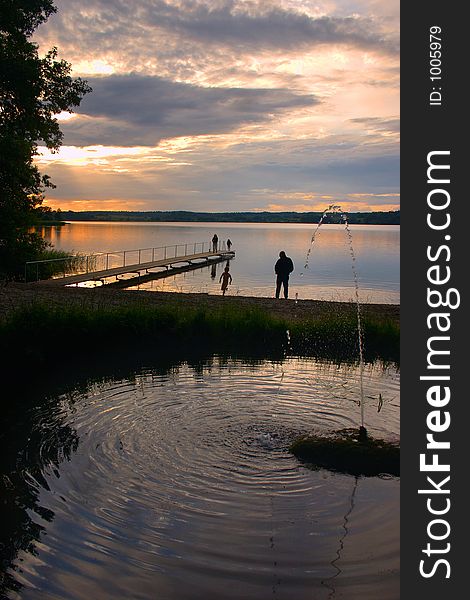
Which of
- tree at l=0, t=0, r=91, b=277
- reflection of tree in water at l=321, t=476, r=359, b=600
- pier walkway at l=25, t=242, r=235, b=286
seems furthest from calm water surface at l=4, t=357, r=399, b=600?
pier walkway at l=25, t=242, r=235, b=286

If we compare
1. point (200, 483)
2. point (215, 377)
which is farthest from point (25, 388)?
point (200, 483)

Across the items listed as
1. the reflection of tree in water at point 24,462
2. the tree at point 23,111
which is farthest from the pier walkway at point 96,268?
the reflection of tree in water at point 24,462

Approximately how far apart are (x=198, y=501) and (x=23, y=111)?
1197 centimetres

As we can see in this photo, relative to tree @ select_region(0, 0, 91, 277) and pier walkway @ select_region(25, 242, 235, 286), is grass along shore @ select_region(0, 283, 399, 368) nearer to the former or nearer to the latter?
tree @ select_region(0, 0, 91, 277)

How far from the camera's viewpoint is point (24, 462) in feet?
24.7

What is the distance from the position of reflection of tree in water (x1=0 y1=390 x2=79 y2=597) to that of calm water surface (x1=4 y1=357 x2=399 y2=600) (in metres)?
0.03

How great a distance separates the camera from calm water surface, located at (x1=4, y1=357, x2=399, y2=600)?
17.1 ft

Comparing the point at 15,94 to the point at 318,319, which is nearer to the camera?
the point at 15,94

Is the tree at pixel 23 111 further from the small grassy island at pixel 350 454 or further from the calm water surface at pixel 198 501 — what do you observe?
the small grassy island at pixel 350 454


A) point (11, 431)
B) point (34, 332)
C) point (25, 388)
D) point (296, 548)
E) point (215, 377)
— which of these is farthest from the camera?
point (34, 332)

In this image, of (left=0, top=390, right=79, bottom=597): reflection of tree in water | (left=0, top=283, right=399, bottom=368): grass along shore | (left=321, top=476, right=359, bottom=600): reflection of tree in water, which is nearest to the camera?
(left=321, top=476, right=359, bottom=600): reflection of tree in water

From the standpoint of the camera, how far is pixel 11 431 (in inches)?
338

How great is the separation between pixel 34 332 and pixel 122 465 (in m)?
6.57

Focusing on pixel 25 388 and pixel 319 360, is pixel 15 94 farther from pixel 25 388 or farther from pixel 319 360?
pixel 319 360
